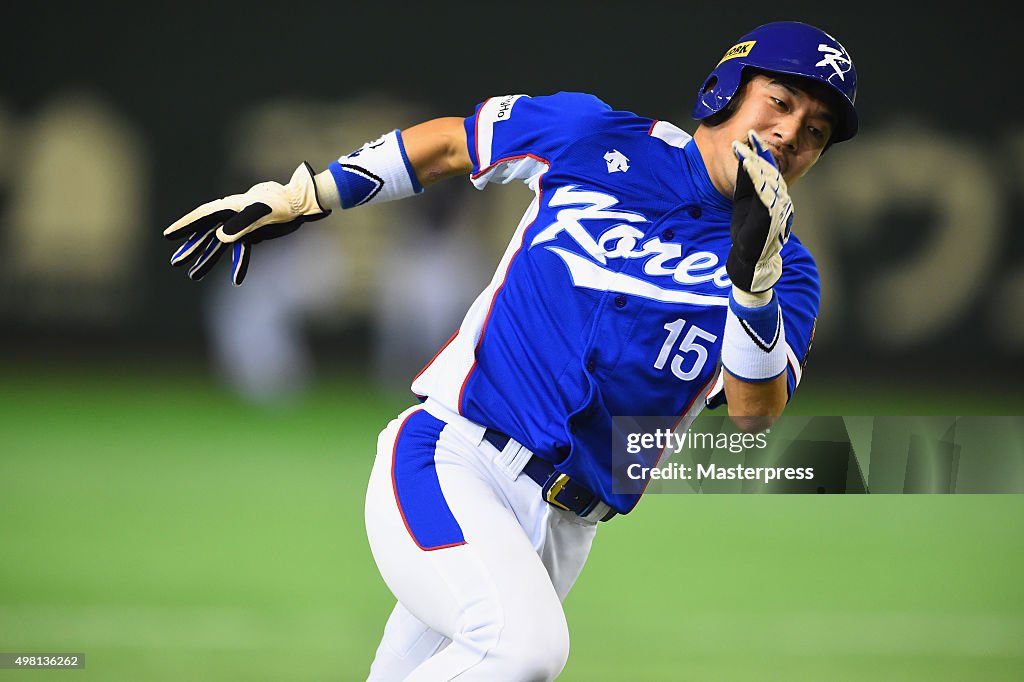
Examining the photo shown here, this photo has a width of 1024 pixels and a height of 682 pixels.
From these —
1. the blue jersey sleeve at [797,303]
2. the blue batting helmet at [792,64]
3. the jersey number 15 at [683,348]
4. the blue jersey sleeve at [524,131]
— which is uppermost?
the blue batting helmet at [792,64]

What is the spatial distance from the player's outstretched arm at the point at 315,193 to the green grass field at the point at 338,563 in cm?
172

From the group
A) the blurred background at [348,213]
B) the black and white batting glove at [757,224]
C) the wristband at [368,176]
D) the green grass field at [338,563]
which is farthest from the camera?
the blurred background at [348,213]

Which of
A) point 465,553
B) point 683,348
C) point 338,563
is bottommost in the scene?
point 338,563

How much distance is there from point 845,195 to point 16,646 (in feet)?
18.2

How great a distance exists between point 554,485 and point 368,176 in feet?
2.89

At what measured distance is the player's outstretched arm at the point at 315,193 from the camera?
275 centimetres

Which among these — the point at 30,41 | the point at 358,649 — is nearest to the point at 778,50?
the point at 358,649

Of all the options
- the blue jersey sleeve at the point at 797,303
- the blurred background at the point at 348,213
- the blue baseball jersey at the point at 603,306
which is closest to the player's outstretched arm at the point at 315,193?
the blue baseball jersey at the point at 603,306

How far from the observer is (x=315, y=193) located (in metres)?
2.82

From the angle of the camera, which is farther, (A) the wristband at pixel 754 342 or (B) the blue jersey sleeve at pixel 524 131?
(B) the blue jersey sleeve at pixel 524 131

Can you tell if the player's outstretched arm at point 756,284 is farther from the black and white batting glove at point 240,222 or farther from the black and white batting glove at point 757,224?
the black and white batting glove at point 240,222

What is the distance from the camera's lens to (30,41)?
7.62 m

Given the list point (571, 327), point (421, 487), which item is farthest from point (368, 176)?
point (421, 487)

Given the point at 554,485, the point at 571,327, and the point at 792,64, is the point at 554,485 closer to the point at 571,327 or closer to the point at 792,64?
the point at 571,327
